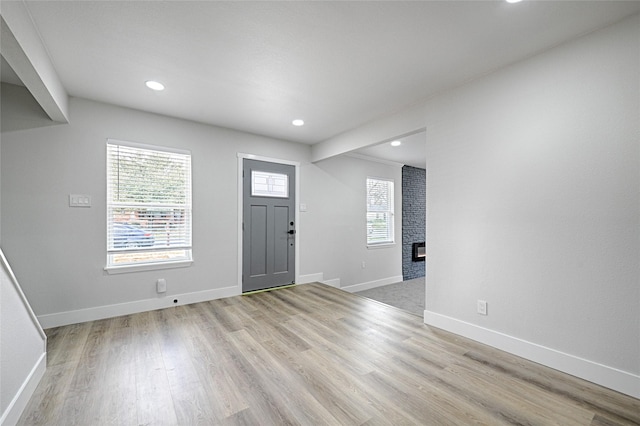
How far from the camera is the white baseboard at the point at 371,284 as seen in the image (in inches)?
223

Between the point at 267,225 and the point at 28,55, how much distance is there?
3241 millimetres

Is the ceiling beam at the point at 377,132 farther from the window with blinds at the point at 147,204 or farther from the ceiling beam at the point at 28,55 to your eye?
the ceiling beam at the point at 28,55

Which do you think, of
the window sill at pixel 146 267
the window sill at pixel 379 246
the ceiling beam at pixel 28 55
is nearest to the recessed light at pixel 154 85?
the ceiling beam at pixel 28 55

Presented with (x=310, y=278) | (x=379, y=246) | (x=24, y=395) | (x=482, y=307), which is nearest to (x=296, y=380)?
(x=24, y=395)

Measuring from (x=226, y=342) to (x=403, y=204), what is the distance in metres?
5.27

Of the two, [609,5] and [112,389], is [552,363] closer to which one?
[609,5]

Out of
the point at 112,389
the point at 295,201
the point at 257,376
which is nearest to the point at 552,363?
the point at 257,376

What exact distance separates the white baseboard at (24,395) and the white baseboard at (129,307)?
107 cm

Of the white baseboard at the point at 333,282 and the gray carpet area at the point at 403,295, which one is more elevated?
the white baseboard at the point at 333,282

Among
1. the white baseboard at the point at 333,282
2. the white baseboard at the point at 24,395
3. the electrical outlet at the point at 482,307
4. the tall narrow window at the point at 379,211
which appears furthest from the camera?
the tall narrow window at the point at 379,211

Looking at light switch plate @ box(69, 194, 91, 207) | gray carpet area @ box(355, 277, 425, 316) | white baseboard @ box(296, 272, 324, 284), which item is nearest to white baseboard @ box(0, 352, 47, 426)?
light switch plate @ box(69, 194, 91, 207)

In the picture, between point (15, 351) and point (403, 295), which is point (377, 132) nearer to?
point (403, 295)

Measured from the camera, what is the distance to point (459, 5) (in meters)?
1.75

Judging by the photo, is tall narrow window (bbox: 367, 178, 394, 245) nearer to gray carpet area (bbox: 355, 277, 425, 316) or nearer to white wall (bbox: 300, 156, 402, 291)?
white wall (bbox: 300, 156, 402, 291)
